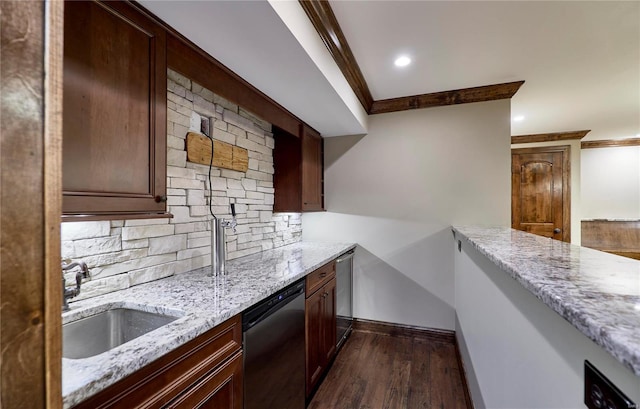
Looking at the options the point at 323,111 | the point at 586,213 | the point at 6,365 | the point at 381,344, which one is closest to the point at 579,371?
the point at 6,365

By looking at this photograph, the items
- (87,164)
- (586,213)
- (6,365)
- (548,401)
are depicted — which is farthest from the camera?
(586,213)

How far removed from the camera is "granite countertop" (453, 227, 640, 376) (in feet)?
1.45

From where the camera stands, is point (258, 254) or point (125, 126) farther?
Answer: point (258, 254)

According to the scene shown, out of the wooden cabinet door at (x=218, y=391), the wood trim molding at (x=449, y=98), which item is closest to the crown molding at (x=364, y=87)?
the wood trim molding at (x=449, y=98)

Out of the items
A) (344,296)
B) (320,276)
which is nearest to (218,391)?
(320,276)

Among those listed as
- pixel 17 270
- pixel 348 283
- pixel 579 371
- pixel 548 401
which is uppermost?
pixel 17 270

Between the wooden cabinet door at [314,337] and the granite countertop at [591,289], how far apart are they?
125cm

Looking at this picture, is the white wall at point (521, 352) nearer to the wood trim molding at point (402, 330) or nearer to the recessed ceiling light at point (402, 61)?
the wood trim molding at point (402, 330)

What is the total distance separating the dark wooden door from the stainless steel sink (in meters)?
5.14

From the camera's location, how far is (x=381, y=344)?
2920 millimetres

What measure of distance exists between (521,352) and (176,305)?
135 centimetres

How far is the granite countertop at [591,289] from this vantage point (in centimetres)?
44

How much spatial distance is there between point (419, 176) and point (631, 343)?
9.19 ft

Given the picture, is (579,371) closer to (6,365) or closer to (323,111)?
(6,365)
